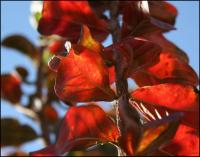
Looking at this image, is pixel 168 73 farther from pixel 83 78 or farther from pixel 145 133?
pixel 145 133

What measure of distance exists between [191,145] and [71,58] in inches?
9.2

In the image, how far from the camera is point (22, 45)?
2.47m

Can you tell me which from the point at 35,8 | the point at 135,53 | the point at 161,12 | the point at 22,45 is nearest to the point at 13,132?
the point at 22,45

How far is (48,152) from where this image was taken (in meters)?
0.79

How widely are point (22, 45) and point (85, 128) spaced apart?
1750 mm

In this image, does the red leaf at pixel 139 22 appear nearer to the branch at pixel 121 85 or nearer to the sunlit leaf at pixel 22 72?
the branch at pixel 121 85

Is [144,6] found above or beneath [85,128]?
above

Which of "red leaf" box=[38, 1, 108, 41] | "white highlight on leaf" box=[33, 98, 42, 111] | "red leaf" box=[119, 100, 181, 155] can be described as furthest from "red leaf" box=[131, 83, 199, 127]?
"white highlight on leaf" box=[33, 98, 42, 111]

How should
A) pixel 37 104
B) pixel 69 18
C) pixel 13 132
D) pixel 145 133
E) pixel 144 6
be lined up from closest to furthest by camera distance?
pixel 145 133
pixel 144 6
pixel 69 18
pixel 37 104
pixel 13 132

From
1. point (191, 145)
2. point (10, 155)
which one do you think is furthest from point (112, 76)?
point (10, 155)

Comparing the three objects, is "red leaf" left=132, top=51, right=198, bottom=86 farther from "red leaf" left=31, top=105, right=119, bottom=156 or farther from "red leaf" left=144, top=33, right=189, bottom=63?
"red leaf" left=31, top=105, right=119, bottom=156

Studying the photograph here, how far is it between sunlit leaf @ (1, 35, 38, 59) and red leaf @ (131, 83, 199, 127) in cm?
161

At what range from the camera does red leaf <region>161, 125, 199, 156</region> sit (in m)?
0.83

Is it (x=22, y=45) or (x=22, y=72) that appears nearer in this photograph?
(x=22, y=72)
